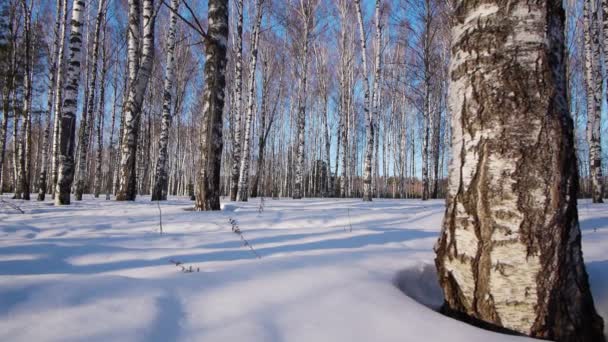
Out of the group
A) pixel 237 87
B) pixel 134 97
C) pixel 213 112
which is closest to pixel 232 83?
pixel 237 87

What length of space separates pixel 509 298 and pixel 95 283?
5.03ft

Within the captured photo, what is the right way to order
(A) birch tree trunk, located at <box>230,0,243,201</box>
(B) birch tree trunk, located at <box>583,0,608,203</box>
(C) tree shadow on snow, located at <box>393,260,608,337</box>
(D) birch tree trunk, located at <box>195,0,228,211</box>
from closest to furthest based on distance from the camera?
(C) tree shadow on snow, located at <box>393,260,608,337</box>, (D) birch tree trunk, located at <box>195,0,228,211</box>, (B) birch tree trunk, located at <box>583,0,608,203</box>, (A) birch tree trunk, located at <box>230,0,243,201</box>

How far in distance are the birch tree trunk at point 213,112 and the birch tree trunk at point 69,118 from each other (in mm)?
3466

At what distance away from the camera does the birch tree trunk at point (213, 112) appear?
4570 millimetres

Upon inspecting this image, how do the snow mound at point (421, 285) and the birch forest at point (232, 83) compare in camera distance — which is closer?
the snow mound at point (421, 285)

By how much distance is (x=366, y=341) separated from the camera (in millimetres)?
883

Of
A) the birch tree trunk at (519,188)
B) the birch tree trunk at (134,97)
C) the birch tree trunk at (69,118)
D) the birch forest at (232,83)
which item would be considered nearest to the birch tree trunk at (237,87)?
the birch forest at (232,83)

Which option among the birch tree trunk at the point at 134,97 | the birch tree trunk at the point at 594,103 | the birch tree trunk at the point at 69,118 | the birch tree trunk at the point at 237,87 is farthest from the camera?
the birch tree trunk at the point at 237,87

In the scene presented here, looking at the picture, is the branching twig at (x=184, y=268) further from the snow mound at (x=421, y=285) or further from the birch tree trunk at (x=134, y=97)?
the birch tree trunk at (x=134, y=97)

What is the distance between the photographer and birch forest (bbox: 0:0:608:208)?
6941mm

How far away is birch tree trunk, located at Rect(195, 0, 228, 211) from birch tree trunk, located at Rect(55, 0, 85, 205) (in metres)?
3.47

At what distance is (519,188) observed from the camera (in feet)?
3.61

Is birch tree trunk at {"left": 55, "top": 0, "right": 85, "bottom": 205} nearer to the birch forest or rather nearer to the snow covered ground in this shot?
the birch forest

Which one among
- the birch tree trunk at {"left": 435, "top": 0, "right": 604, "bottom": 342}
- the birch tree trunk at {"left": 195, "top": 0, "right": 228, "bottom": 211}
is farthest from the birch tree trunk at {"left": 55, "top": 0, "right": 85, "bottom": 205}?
the birch tree trunk at {"left": 435, "top": 0, "right": 604, "bottom": 342}
